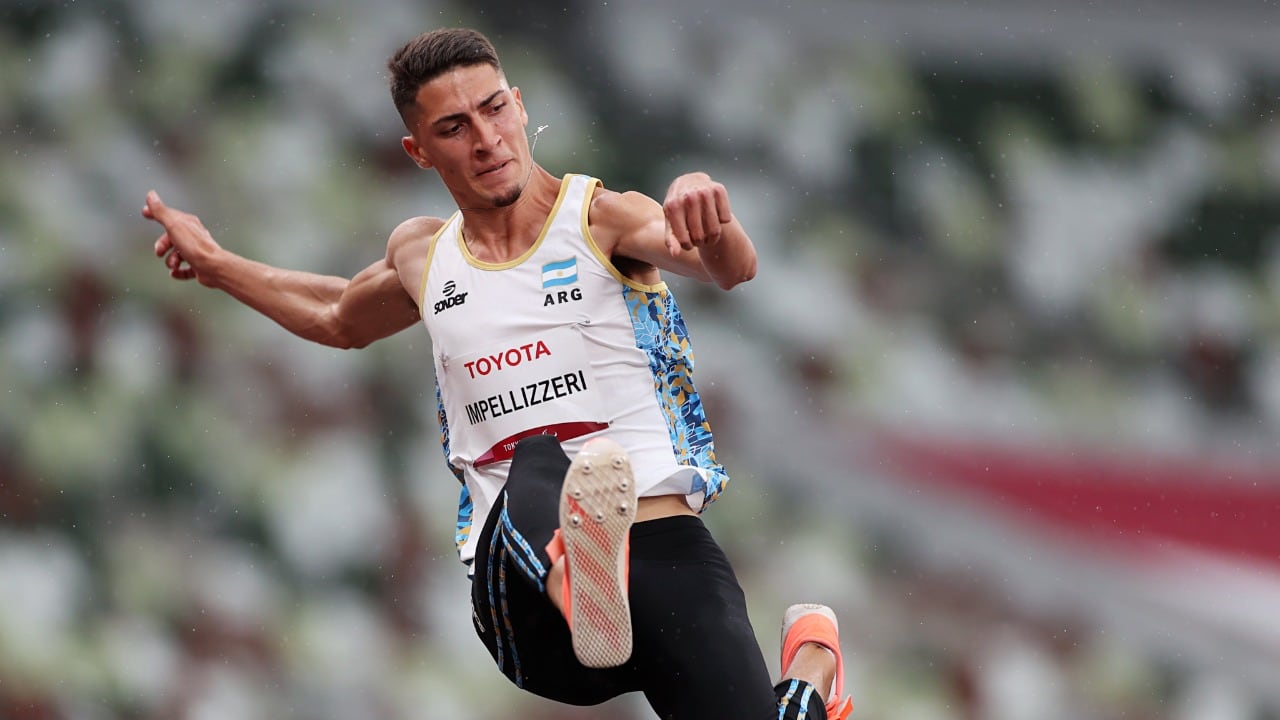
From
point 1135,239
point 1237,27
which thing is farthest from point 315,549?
point 1237,27

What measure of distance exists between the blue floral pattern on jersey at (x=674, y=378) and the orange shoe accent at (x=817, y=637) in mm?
370

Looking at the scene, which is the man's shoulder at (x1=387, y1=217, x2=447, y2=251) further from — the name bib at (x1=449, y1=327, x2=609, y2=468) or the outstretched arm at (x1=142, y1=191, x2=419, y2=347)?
the name bib at (x1=449, y1=327, x2=609, y2=468)

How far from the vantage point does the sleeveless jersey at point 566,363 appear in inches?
95.2

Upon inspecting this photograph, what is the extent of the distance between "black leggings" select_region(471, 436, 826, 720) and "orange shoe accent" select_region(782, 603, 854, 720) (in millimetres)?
160

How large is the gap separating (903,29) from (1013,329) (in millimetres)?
1059

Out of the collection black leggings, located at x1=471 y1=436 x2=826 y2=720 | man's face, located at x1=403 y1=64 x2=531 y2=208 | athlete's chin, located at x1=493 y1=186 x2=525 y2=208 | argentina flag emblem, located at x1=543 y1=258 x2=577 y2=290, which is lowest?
black leggings, located at x1=471 y1=436 x2=826 y2=720

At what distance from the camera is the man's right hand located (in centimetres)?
299

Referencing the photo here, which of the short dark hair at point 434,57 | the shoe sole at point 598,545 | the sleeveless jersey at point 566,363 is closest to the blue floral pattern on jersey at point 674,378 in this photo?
the sleeveless jersey at point 566,363

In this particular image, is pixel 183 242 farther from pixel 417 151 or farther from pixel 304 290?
pixel 417 151

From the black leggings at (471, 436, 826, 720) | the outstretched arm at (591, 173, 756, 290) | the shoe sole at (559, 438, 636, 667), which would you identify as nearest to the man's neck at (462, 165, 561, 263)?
the outstretched arm at (591, 173, 756, 290)

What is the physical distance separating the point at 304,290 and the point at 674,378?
2.81ft

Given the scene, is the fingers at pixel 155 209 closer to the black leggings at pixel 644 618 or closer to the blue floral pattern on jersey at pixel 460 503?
the blue floral pattern on jersey at pixel 460 503

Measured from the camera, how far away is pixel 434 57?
8.06ft

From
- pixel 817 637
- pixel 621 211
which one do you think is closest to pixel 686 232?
pixel 621 211
